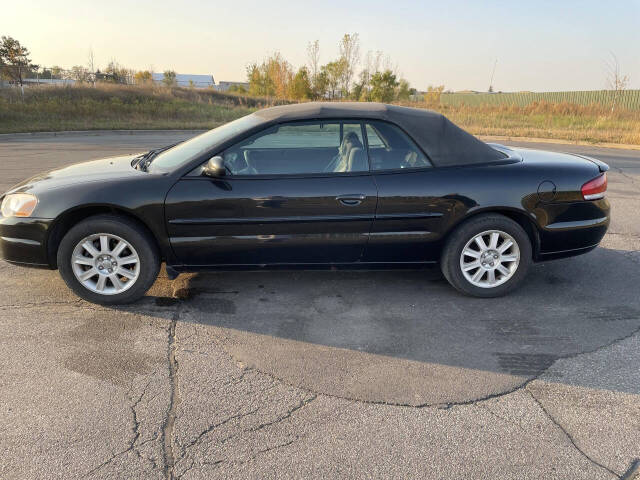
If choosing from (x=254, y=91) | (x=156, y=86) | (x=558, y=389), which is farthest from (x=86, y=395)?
(x=254, y=91)

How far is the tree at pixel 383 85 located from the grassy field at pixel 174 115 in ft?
29.1

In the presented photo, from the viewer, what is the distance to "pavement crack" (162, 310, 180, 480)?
2105 millimetres

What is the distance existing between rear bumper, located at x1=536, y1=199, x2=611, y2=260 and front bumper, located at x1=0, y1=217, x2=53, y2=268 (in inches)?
156

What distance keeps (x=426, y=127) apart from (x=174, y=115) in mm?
25044

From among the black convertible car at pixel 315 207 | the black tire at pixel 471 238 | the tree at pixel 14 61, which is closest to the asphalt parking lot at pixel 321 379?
the black tire at pixel 471 238

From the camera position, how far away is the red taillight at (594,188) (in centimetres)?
383

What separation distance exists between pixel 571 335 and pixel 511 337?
0.44 metres

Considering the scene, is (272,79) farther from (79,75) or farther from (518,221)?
(518,221)

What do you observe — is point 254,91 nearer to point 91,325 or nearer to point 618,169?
point 618,169

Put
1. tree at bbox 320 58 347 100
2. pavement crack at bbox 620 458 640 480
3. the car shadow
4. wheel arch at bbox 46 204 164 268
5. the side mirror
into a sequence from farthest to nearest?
tree at bbox 320 58 347 100
wheel arch at bbox 46 204 164 268
the side mirror
the car shadow
pavement crack at bbox 620 458 640 480

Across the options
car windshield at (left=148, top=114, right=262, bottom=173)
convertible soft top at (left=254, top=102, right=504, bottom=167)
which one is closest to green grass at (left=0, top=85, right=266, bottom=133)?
car windshield at (left=148, top=114, right=262, bottom=173)

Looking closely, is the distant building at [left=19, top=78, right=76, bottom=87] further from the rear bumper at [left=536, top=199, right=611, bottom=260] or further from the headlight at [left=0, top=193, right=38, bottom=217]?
the rear bumper at [left=536, top=199, right=611, bottom=260]

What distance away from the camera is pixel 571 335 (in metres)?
3.30

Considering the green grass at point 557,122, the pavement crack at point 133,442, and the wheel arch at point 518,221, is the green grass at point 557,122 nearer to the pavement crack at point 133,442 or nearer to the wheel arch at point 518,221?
the wheel arch at point 518,221
